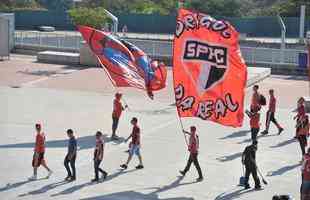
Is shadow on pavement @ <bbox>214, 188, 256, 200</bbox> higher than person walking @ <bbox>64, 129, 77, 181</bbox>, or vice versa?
person walking @ <bbox>64, 129, 77, 181</bbox>

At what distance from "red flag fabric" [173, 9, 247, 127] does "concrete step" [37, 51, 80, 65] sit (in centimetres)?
2074

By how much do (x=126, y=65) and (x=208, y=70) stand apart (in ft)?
14.6

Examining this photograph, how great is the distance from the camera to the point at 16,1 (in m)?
92.4

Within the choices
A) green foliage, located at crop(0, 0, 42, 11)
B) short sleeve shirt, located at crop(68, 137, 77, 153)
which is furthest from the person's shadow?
green foliage, located at crop(0, 0, 42, 11)

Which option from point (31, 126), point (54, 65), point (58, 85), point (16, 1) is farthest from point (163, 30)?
point (31, 126)

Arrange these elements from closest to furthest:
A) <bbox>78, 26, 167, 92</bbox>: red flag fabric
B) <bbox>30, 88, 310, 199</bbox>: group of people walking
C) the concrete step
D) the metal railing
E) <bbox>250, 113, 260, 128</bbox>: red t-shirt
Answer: <bbox>30, 88, 310, 199</bbox>: group of people walking < <bbox>78, 26, 167, 92</bbox>: red flag fabric < <bbox>250, 113, 260, 128</bbox>: red t-shirt < the metal railing < the concrete step

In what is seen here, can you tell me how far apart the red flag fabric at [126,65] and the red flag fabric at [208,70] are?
3631 mm

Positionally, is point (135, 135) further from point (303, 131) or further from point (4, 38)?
point (4, 38)

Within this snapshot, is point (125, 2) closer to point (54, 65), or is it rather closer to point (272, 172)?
point (54, 65)

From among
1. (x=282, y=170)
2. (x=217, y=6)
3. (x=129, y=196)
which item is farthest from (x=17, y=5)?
(x=129, y=196)

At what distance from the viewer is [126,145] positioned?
66.7ft

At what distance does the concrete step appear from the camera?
1438 inches

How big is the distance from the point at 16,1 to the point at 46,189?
78.7 metres

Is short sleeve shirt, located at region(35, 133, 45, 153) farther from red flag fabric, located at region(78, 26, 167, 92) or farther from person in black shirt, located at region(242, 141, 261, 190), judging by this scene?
person in black shirt, located at region(242, 141, 261, 190)
